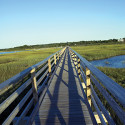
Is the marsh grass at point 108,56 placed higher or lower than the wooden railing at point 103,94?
lower

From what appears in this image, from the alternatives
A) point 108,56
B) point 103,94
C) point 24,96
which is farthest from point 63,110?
point 108,56

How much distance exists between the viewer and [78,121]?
98.4 inches

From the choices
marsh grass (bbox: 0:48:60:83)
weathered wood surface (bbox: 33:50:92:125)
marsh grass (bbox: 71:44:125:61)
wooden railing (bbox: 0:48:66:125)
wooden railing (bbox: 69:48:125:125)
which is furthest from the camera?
marsh grass (bbox: 71:44:125:61)

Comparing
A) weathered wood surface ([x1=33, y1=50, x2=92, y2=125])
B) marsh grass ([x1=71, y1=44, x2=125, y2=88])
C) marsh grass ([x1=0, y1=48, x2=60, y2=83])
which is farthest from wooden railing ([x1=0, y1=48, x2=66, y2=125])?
marsh grass ([x1=0, y1=48, x2=60, y2=83])

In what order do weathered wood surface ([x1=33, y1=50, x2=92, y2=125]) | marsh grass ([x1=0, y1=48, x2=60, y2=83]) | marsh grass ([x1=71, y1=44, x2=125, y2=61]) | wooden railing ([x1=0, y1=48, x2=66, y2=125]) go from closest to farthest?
1. wooden railing ([x1=0, y1=48, x2=66, y2=125])
2. weathered wood surface ([x1=33, y1=50, x2=92, y2=125])
3. marsh grass ([x1=0, y1=48, x2=60, y2=83])
4. marsh grass ([x1=71, y1=44, x2=125, y2=61])

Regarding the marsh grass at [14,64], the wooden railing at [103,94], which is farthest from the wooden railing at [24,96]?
the marsh grass at [14,64]

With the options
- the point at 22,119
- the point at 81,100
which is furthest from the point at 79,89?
the point at 22,119

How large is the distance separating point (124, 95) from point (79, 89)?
126 inches

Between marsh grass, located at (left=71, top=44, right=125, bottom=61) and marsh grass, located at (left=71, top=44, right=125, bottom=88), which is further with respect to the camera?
marsh grass, located at (left=71, top=44, right=125, bottom=61)

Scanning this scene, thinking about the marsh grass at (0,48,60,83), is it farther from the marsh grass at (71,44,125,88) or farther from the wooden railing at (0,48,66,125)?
the marsh grass at (71,44,125,88)

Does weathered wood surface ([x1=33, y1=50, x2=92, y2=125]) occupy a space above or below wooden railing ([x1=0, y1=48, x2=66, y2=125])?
below

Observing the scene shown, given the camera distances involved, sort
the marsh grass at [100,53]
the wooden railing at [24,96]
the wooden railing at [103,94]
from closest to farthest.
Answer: the wooden railing at [103,94]
the wooden railing at [24,96]
the marsh grass at [100,53]

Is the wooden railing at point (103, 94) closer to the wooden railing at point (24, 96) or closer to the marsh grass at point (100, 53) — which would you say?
the wooden railing at point (24, 96)

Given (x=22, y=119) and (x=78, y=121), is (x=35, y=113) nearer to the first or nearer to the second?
(x=22, y=119)
